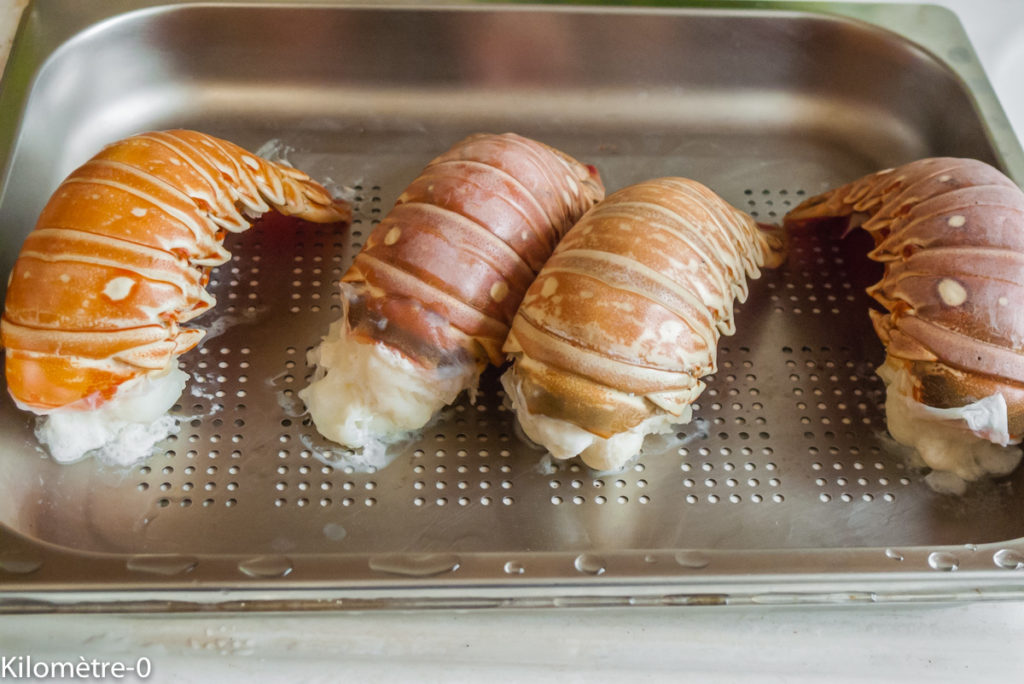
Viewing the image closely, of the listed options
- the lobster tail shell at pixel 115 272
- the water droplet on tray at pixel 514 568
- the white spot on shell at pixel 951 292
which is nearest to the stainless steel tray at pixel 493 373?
the water droplet on tray at pixel 514 568

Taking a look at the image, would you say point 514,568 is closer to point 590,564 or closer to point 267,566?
point 590,564

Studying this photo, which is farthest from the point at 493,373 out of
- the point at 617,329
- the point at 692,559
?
the point at 692,559

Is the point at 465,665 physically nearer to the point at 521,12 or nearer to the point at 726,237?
the point at 726,237

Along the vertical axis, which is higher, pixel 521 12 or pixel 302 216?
pixel 521 12

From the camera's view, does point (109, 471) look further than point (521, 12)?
No

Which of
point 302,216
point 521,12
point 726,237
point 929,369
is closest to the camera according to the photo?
point 929,369

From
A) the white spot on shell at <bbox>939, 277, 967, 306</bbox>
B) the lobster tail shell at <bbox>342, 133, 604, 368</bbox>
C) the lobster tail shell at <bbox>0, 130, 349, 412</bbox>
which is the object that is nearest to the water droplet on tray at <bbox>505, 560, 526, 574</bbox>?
the lobster tail shell at <bbox>342, 133, 604, 368</bbox>

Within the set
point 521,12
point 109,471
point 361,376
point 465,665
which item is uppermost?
point 521,12

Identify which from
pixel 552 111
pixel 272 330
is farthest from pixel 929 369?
pixel 272 330
